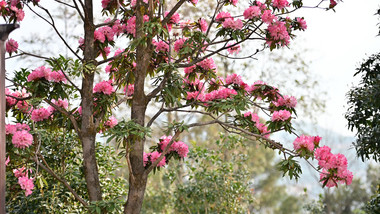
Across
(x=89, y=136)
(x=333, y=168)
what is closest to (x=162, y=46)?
(x=89, y=136)

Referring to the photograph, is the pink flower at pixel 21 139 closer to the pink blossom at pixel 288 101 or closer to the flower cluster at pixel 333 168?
the pink blossom at pixel 288 101

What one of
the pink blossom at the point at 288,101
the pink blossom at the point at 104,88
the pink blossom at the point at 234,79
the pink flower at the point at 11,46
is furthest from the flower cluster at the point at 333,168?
the pink flower at the point at 11,46

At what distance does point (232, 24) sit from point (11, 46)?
158 cm

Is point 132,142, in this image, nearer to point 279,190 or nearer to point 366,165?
point 366,165

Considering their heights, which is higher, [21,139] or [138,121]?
[138,121]

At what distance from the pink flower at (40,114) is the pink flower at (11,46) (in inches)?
18.0

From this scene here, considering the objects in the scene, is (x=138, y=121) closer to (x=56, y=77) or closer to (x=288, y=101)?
(x=56, y=77)

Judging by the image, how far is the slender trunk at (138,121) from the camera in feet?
10.3

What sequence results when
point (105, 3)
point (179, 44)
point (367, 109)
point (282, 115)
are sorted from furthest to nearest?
point (367, 109), point (105, 3), point (179, 44), point (282, 115)

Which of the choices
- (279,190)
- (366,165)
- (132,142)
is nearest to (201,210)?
(132,142)

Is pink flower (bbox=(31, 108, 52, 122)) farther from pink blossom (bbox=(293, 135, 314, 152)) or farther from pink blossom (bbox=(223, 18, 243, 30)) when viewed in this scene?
pink blossom (bbox=(293, 135, 314, 152))

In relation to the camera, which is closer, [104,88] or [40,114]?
[104,88]

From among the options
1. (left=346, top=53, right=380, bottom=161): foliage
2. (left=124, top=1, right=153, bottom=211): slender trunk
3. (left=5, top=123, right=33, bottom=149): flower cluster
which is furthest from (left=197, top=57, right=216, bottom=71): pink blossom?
(left=346, top=53, right=380, bottom=161): foliage

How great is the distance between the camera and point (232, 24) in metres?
3.19
